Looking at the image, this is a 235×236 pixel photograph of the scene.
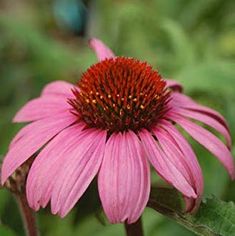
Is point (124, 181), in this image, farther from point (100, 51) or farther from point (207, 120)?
point (100, 51)

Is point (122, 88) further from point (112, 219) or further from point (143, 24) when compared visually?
point (143, 24)

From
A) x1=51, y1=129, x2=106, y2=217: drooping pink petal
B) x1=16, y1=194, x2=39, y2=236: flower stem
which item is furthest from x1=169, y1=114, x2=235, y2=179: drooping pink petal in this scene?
x1=16, y1=194, x2=39, y2=236: flower stem

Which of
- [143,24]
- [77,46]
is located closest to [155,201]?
[143,24]

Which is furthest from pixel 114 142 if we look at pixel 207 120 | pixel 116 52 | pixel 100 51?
pixel 116 52

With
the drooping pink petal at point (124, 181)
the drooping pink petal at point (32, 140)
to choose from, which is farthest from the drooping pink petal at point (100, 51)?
the drooping pink petal at point (124, 181)

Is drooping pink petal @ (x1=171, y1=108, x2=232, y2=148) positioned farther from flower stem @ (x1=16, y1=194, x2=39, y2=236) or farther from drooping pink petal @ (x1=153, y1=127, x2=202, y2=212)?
flower stem @ (x1=16, y1=194, x2=39, y2=236)

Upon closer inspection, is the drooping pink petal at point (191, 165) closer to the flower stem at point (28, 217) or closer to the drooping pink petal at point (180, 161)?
the drooping pink petal at point (180, 161)
